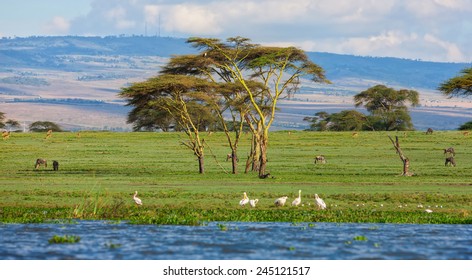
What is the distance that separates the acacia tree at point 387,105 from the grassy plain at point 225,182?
125ft

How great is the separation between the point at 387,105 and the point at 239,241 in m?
106

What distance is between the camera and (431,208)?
33.4 meters

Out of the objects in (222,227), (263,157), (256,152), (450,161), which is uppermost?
(222,227)

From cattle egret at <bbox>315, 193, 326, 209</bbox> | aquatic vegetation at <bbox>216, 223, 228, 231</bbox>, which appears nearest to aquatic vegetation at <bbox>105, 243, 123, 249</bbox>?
aquatic vegetation at <bbox>216, 223, 228, 231</bbox>

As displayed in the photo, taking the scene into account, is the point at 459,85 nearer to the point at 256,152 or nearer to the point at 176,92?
the point at 256,152

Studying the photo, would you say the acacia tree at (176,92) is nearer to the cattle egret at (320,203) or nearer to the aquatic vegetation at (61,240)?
the cattle egret at (320,203)

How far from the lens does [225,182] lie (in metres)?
45.5

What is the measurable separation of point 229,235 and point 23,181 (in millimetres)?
20900

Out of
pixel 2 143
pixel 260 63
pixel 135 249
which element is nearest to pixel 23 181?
pixel 260 63

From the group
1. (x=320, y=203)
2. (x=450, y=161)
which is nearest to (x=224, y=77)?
(x=450, y=161)

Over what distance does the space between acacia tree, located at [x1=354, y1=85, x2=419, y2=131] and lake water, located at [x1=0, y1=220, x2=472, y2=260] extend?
95.0 meters

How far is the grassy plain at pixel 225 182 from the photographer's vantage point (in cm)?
3116

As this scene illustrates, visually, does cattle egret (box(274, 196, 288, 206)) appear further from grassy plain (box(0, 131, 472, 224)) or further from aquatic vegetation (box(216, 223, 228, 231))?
aquatic vegetation (box(216, 223, 228, 231))
